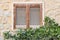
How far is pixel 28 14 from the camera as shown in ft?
12.3

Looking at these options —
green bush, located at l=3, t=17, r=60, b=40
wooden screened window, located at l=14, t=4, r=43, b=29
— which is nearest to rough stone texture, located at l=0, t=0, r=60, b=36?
wooden screened window, located at l=14, t=4, r=43, b=29

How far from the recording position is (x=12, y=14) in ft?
12.3

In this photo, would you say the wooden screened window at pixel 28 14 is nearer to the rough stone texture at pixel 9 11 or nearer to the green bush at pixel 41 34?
the rough stone texture at pixel 9 11

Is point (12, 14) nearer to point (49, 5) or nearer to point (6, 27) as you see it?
point (6, 27)

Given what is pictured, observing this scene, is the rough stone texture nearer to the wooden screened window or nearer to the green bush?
the wooden screened window

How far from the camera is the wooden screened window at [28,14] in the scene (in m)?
3.74

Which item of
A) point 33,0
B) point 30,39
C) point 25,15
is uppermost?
point 33,0

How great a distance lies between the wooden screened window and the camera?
12.3ft

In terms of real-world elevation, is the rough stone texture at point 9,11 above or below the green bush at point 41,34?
above

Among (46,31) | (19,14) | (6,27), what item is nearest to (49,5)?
(19,14)

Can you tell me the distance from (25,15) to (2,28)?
42 centimetres

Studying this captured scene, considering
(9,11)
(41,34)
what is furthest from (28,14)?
(41,34)

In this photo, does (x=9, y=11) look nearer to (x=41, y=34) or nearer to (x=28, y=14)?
(x=28, y=14)

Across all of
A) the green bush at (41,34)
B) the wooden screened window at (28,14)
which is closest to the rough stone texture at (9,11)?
the wooden screened window at (28,14)
